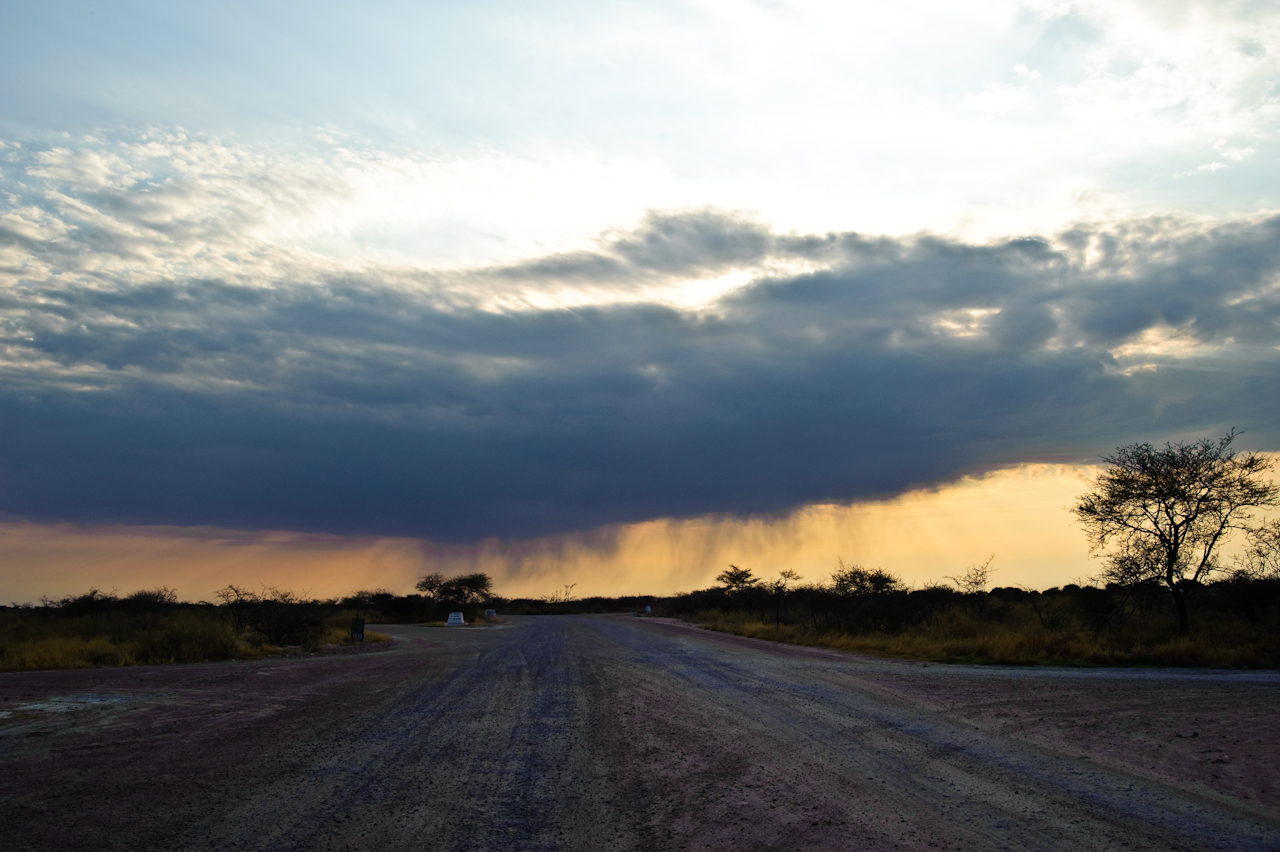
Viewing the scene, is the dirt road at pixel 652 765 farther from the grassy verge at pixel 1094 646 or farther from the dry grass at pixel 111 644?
the dry grass at pixel 111 644

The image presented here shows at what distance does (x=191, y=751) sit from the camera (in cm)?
859

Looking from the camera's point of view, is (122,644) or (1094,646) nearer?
(1094,646)

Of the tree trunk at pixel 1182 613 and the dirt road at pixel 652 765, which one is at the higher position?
the tree trunk at pixel 1182 613

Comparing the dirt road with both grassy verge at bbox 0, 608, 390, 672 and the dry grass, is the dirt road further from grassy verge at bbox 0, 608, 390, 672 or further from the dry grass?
grassy verge at bbox 0, 608, 390, 672

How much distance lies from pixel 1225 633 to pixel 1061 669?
658cm

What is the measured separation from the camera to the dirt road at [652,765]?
552 cm

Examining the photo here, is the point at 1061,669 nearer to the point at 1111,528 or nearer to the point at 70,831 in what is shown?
the point at 1111,528

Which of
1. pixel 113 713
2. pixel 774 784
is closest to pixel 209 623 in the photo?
pixel 113 713

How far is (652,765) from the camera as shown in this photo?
25.0 ft

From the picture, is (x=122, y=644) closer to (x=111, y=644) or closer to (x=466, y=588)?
(x=111, y=644)

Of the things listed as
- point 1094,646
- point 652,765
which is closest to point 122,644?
point 652,765

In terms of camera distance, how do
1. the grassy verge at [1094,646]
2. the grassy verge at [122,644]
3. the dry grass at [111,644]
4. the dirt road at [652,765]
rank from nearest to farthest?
the dirt road at [652,765]
the grassy verge at [1094,646]
the dry grass at [111,644]
the grassy verge at [122,644]

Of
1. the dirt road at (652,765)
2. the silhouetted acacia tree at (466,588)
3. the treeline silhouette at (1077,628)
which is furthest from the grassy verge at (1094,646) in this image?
the silhouetted acacia tree at (466,588)

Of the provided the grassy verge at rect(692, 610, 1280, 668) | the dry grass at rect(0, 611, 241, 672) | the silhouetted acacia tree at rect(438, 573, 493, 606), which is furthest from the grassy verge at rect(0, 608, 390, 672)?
the silhouetted acacia tree at rect(438, 573, 493, 606)
